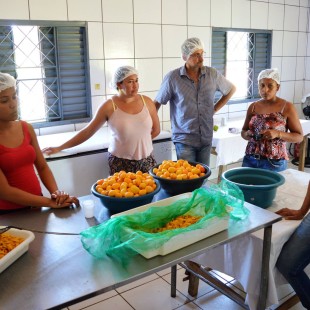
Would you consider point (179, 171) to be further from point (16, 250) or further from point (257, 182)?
point (16, 250)

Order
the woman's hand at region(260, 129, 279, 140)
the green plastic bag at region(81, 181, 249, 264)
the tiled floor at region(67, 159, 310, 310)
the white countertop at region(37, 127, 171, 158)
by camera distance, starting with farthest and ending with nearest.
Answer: the white countertop at region(37, 127, 171, 158), the woman's hand at region(260, 129, 279, 140), the tiled floor at region(67, 159, 310, 310), the green plastic bag at region(81, 181, 249, 264)

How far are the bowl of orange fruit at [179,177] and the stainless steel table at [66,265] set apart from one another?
0.29m

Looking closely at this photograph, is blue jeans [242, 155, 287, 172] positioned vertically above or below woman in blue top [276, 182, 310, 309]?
above

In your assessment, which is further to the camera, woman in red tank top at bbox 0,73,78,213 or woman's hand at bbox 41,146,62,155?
woman's hand at bbox 41,146,62,155

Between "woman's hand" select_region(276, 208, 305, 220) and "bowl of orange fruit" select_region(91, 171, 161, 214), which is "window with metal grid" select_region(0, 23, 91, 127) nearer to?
"bowl of orange fruit" select_region(91, 171, 161, 214)

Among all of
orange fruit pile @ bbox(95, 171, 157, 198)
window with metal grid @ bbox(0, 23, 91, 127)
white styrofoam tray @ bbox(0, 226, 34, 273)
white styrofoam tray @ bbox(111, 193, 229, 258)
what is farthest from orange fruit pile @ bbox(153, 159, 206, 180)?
window with metal grid @ bbox(0, 23, 91, 127)

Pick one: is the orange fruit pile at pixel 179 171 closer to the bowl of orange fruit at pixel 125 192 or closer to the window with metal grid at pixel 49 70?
the bowl of orange fruit at pixel 125 192

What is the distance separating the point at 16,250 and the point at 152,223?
0.47 m

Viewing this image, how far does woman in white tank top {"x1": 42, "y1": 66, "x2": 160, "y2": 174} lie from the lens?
224cm

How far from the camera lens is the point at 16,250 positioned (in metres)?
1.10

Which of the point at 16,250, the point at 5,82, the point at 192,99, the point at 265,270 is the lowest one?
the point at 265,270

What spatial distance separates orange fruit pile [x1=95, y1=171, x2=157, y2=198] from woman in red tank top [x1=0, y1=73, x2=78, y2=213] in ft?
0.61

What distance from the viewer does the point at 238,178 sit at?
1920 mm

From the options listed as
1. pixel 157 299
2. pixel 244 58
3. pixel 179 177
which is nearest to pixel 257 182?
pixel 179 177
